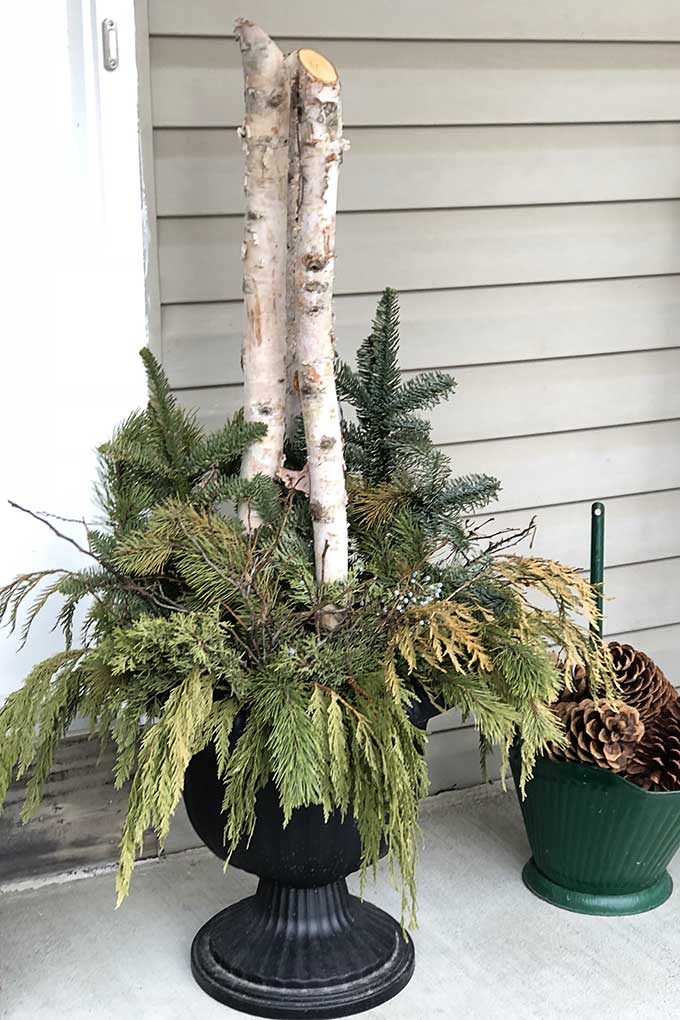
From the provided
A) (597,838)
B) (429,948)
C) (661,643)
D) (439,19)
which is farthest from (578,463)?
(429,948)

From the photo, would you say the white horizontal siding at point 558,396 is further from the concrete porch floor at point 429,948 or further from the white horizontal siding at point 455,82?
the concrete porch floor at point 429,948

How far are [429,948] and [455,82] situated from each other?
→ 1562mm

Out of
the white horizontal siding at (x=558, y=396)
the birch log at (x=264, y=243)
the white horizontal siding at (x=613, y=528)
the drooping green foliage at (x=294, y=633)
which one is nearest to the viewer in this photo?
the drooping green foliage at (x=294, y=633)

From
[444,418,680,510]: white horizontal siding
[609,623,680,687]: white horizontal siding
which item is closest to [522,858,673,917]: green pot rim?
[609,623,680,687]: white horizontal siding

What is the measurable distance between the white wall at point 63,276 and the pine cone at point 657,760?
40.6 inches

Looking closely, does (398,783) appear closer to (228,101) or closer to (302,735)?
(302,735)

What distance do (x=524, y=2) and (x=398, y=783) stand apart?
150 centimetres

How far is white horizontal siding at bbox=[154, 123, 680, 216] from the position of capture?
2.08 meters

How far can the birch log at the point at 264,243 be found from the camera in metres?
1.71

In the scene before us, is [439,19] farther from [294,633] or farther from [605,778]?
[605,778]

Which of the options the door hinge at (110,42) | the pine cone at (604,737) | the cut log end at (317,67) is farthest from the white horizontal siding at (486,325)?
the pine cone at (604,737)

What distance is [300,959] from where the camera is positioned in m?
1.87

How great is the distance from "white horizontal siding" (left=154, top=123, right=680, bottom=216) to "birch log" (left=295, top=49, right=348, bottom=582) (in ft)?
1.38

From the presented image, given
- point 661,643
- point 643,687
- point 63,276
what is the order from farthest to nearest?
point 661,643
point 643,687
point 63,276
